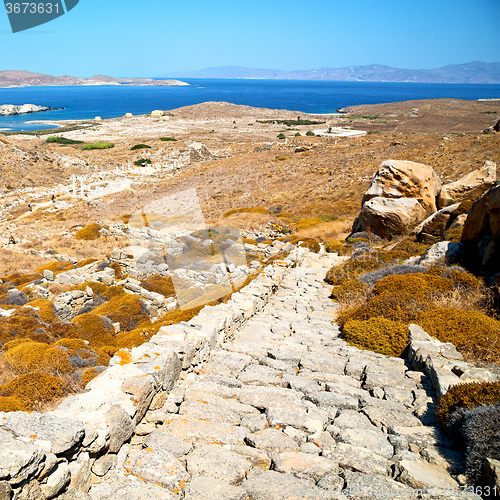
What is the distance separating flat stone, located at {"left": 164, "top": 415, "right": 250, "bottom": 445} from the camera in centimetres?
420

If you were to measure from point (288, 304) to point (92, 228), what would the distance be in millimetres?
18199

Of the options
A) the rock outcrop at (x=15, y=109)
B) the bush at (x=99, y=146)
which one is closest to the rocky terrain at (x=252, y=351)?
the bush at (x=99, y=146)

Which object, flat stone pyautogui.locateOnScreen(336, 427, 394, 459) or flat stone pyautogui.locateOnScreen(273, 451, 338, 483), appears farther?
flat stone pyautogui.locateOnScreen(336, 427, 394, 459)

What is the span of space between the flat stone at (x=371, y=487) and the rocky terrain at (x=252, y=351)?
0.06 ft

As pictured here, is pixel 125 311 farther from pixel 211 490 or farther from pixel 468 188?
pixel 468 188

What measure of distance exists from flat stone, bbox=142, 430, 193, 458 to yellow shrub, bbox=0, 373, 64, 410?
2.55 m

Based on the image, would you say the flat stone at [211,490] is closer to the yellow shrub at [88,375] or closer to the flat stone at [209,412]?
the flat stone at [209,412]

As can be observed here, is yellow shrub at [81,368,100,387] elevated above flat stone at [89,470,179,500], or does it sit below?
below

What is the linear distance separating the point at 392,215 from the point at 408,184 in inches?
75.6

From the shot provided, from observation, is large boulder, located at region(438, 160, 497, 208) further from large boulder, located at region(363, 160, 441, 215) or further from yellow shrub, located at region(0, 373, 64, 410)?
yellow shrub, located at region(0, 373, 64, 410)

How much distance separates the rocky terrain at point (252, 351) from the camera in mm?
3447

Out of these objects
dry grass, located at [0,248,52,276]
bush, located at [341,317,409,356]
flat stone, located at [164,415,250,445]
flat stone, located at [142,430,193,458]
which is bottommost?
dry grass, located at [0,248,52,276]

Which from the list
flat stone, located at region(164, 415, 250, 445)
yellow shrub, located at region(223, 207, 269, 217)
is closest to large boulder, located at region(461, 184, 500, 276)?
flat stone, located at region(164, 415, 250, 445)

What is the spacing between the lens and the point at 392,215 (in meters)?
18.4
